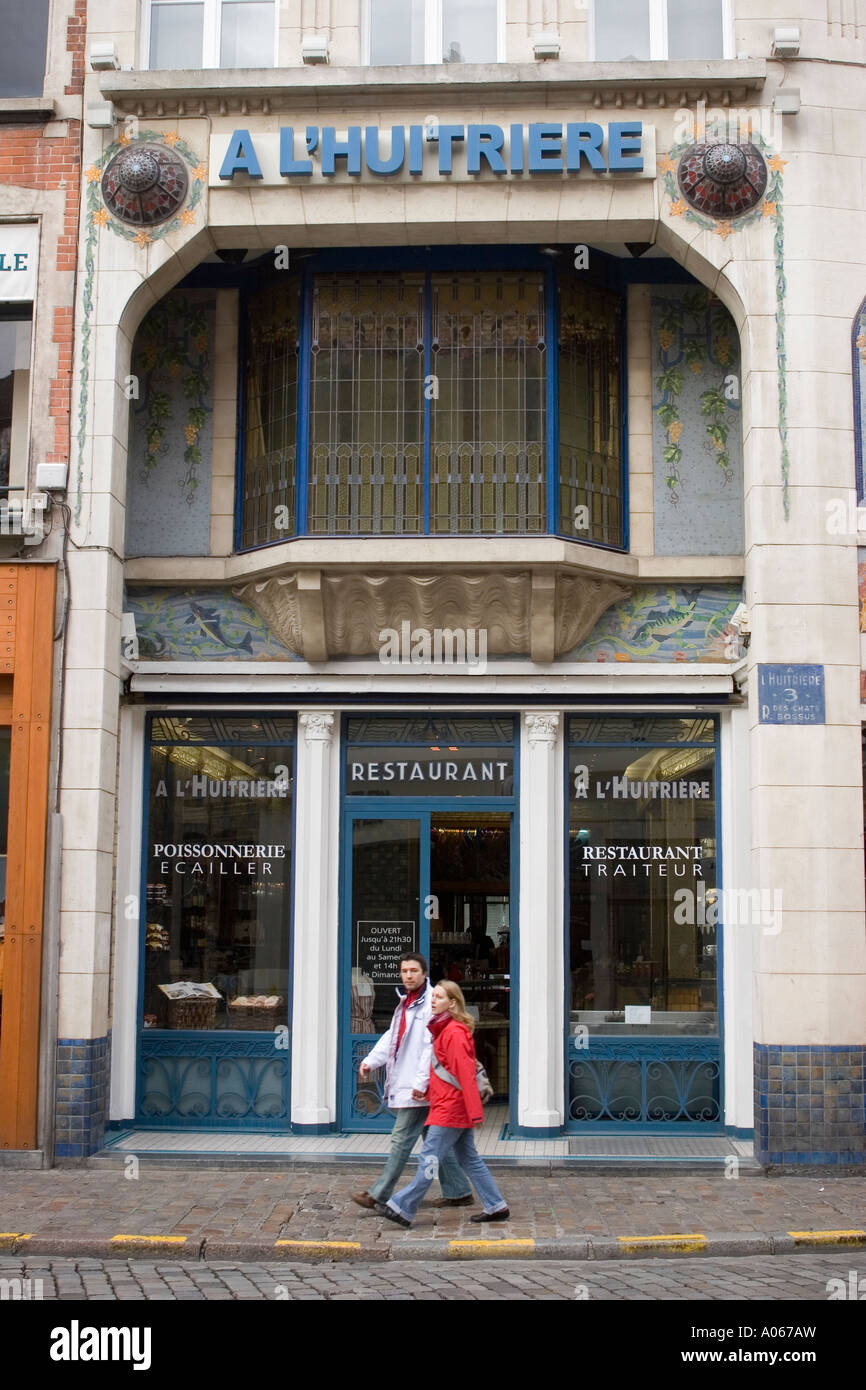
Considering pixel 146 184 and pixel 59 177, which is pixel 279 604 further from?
pixel 59 177

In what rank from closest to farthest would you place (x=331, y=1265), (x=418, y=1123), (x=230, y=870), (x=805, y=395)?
(x=331, y=1265) → (x=418, y=1123) → (x=805, y=395) → (x=230, y=870)

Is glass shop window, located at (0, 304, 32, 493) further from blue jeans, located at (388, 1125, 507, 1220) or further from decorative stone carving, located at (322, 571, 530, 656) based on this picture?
blue jeans, located at (388, 1125, 507, 1220)

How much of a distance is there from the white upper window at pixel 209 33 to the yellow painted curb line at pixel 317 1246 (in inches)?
380

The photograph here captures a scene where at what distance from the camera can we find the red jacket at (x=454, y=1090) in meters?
9.37

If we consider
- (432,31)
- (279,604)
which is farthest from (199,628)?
(432,31)

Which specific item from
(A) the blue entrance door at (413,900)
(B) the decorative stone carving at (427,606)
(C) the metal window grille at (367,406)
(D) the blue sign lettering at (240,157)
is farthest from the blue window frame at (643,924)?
(D) the blue sign lettering at (240,157)

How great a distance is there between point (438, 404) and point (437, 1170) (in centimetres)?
643

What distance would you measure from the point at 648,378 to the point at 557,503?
1615mm

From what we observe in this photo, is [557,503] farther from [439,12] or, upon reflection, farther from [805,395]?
[439,12]

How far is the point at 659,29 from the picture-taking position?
12312mm

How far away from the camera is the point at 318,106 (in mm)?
11836

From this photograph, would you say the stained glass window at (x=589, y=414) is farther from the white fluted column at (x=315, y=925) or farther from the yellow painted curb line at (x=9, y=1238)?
the yellow painted curb line at (x=9, y=1238)

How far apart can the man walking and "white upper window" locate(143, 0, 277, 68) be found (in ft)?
26.5

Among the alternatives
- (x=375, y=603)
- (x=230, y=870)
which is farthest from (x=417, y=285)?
(x=230, y=870)
